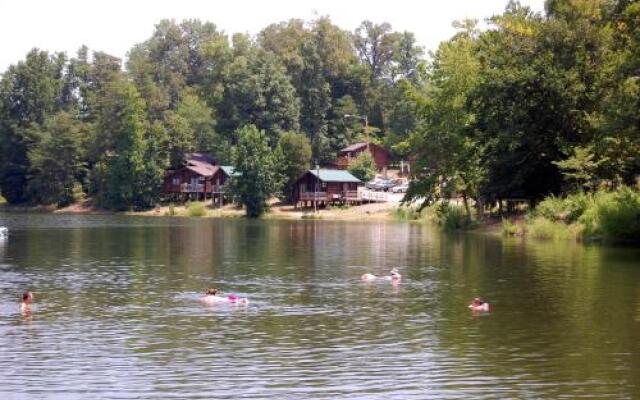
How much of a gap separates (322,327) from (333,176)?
9735cm

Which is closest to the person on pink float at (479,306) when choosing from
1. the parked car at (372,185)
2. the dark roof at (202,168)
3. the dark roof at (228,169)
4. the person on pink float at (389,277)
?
the person on pink float at (389,277)

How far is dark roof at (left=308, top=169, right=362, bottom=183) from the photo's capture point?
413 feet

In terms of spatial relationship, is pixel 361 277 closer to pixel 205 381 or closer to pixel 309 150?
pixel 205 381

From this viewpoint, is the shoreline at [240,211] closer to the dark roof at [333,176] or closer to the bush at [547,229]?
the dark roof at [333,176]

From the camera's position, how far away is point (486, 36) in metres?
89.2

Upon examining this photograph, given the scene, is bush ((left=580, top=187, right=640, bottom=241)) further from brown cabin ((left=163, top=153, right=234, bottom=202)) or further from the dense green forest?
brown cabin ((left=163, top=153, right=234, bottom=202))

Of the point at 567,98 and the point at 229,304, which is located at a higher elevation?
the point at 567,98

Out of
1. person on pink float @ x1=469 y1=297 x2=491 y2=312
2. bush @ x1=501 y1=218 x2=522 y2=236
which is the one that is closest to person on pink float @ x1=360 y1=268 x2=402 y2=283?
person on pink float @ x1=469 y1=297 x2=491 y2=312

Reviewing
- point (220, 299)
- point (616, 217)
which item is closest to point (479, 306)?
point (220, 299)

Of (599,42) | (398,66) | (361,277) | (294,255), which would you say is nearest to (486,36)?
(599,42)

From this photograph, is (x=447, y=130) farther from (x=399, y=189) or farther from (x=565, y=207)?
(x=399, y=189)

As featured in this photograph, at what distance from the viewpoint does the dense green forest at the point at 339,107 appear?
240 ft

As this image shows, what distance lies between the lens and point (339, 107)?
14988 cm

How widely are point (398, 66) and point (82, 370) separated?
492 feet
